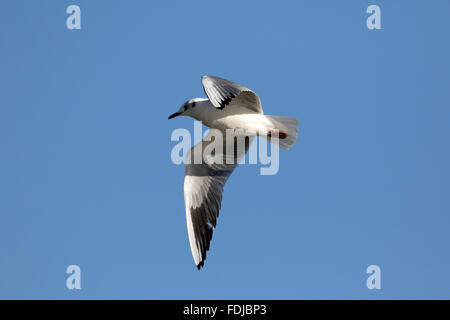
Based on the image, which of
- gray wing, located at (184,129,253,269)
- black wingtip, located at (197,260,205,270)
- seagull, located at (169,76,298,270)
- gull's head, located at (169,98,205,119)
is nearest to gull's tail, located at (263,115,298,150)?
seagull, located at (169,76,298,270)

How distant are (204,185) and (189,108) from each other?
0.74 metres

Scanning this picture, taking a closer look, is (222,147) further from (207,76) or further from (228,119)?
(207,76)

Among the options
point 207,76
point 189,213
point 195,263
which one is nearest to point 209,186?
point 189,213

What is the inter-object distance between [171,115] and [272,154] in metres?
1.01

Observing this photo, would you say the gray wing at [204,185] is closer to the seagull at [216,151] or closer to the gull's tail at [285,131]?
the seagull at [216,151]

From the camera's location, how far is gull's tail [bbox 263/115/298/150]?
18.4ft

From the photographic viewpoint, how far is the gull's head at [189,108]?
5738mm

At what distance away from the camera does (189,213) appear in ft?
19.1

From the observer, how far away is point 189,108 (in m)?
5.78

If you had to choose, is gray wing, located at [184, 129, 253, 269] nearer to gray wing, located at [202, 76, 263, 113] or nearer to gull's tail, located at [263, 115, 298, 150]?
gull's tail, located at [263, 115, 298, 150]

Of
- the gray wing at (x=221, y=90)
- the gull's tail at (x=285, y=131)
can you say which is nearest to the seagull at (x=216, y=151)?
the gull's tail at (x=285, y=131)

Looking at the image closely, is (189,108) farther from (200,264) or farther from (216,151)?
(200,264)

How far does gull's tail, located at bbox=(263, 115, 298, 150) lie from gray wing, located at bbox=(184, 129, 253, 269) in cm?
37

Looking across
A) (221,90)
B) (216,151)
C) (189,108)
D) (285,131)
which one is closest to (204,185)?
(216,151)
